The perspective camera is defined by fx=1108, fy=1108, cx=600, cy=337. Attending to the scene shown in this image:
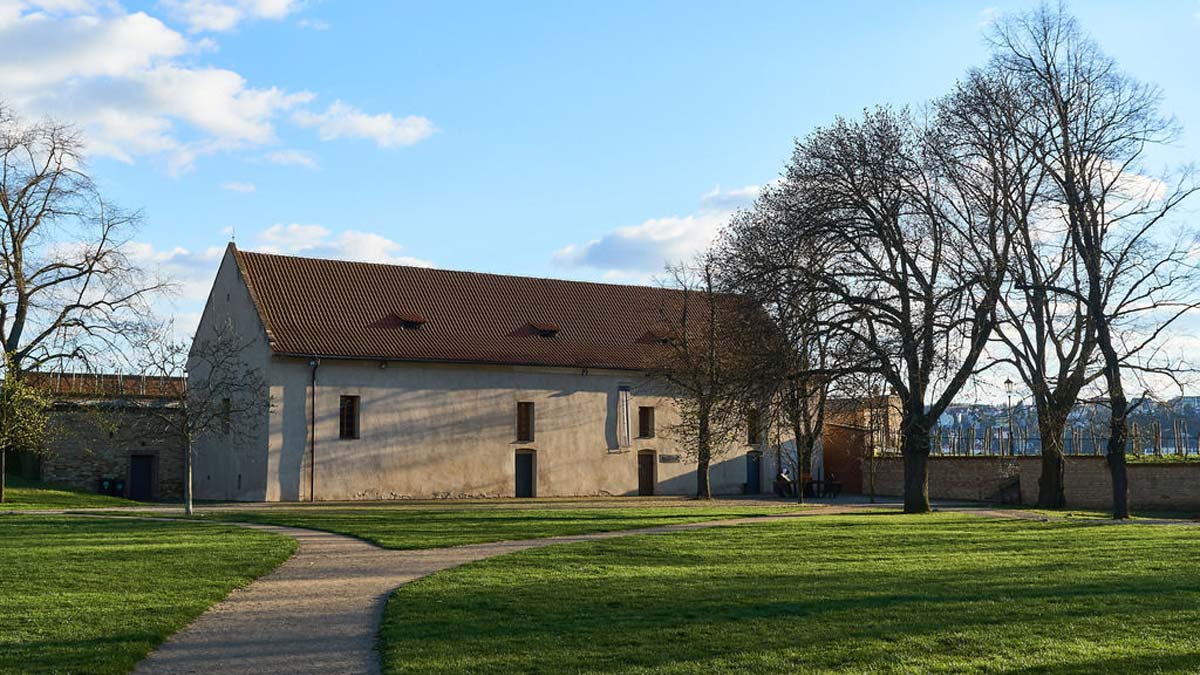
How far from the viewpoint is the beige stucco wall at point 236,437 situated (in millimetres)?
38156

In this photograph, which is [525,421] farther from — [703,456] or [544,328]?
[703,456]

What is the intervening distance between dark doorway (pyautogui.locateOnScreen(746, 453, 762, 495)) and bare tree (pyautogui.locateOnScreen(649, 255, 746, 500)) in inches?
89.4

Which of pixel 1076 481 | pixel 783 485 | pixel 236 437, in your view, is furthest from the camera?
pixel 783 485

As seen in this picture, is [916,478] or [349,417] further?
[349,417]

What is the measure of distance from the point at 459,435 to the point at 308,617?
30.9 m

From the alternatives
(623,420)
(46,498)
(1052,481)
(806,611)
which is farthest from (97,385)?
(806,611)

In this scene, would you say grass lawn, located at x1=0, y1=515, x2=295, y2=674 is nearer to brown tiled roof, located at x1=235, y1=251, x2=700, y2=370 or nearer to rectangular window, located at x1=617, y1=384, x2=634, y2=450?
brown tiled roof, located at x1=235, y1=251, x2=700, y2=370

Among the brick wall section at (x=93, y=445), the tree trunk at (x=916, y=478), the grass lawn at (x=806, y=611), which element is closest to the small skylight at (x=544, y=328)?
the brick wall section at (x=93, y=445)

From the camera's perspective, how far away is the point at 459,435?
4194 cm

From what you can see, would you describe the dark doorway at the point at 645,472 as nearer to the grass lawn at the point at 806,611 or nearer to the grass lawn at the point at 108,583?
the grass lawn at the point at 108,583

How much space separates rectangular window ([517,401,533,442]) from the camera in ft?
143

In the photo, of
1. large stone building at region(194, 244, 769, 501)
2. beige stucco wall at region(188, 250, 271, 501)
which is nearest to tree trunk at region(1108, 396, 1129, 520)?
large stone building at region(194, 244, 769, 501)

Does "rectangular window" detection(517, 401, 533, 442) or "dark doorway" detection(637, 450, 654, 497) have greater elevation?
"rectangular window" detection(517, 401, 533, 442)

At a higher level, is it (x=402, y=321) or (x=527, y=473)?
(x=402, y=321)
